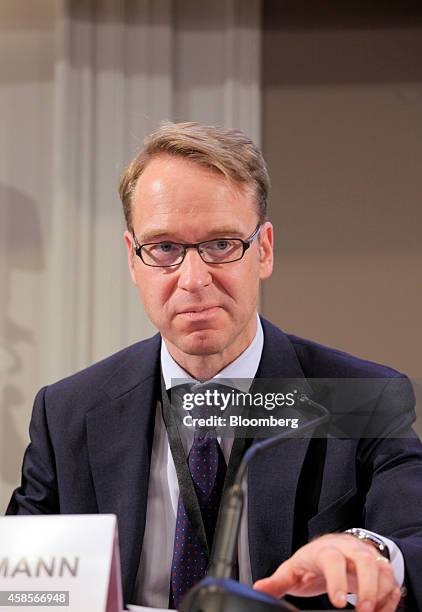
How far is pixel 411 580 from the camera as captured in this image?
106cm

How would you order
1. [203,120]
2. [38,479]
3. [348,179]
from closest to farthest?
[38,479] → [348,179] → [203,120]

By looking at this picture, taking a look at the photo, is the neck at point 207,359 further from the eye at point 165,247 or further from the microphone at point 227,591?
the microphone at point 227,591

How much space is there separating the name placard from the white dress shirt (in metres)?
0.37

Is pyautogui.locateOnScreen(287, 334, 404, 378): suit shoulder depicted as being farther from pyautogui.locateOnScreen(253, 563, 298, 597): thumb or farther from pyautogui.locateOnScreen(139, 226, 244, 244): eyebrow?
pyautogui.locateOnScreen(253, 563, 298, 597): thumb

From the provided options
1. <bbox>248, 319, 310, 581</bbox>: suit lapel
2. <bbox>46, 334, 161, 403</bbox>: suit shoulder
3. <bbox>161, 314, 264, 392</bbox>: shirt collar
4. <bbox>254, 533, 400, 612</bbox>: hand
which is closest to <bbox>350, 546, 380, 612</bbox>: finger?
<bbox>254, 533, 400, 612</bbox>: hand

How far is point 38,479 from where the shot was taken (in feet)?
4.96

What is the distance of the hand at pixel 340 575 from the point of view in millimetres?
908

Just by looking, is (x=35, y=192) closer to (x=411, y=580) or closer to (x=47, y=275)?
(x=47, y=275)

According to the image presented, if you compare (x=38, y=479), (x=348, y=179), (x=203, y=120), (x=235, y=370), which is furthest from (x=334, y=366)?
(x=203, y=120)

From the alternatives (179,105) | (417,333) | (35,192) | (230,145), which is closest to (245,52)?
(179,105)

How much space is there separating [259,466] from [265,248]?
406 millimetres

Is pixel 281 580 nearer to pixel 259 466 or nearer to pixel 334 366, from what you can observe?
pixel 259 466

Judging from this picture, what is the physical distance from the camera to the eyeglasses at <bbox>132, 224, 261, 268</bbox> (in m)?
1.40

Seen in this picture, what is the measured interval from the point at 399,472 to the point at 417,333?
1063 mm
